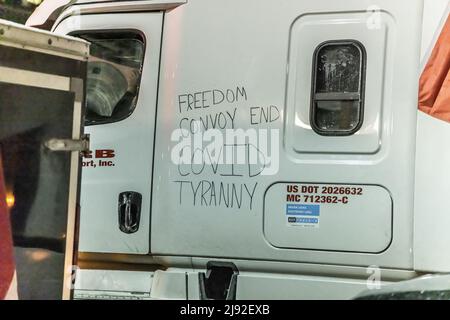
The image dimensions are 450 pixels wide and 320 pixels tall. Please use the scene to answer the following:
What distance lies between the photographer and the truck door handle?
3.61 m

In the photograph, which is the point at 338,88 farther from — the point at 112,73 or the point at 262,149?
the point at 112,73

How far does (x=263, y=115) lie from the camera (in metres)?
3.40

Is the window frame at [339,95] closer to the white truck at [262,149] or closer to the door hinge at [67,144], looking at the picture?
the white truck at [262,149]

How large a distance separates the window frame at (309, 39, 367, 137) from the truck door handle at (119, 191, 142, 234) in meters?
→ 1.06

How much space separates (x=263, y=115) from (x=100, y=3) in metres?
1.25

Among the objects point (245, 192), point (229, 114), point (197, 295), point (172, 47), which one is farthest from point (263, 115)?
point (197, 295)

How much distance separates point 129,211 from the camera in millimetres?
3625

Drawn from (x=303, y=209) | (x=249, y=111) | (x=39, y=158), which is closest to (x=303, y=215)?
(x=303, y=209)

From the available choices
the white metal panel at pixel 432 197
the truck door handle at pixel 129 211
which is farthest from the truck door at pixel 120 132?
the white metal panel at pixel 432 197

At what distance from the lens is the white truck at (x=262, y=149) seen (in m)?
3.15

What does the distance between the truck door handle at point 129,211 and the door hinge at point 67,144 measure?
104 centimetres

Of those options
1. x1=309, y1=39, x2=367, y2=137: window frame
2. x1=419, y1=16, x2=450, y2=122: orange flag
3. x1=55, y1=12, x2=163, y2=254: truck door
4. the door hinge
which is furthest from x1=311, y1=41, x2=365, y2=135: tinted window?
the door hinge

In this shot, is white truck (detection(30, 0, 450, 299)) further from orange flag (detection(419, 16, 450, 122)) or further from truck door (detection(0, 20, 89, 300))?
truck door (detection(0, 20, 89, 300))
